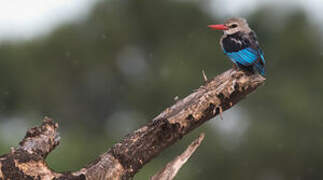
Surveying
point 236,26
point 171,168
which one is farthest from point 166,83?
point 171,168

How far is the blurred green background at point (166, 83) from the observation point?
3688 centimetres

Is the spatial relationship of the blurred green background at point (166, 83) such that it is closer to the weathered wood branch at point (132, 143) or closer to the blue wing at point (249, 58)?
the blue wing at point (249, 58)

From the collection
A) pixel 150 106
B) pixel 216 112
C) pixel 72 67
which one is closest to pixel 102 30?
pixel 72 67

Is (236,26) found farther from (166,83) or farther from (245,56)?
(166,83)

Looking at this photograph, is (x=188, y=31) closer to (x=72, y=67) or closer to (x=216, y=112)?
(x=72, y=67)

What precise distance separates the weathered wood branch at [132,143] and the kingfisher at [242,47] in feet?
3.97

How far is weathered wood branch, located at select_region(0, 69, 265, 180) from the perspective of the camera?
298 inches

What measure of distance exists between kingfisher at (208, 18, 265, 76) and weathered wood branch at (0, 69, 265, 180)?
1211 millimetres

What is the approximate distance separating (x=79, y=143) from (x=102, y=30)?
9.76 meters

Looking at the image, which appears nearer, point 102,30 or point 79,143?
point 79,143

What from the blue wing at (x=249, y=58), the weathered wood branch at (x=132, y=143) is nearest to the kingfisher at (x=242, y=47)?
the blue wing at (x=249, y=58)

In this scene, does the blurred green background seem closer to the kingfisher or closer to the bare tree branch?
the kingfisher

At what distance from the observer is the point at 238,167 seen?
37.5 m

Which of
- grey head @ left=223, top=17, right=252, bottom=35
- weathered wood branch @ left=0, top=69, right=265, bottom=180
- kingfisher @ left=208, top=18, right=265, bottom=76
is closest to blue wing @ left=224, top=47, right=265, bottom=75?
kingfisher @ left=208, top=18, right=265, bottom=76
